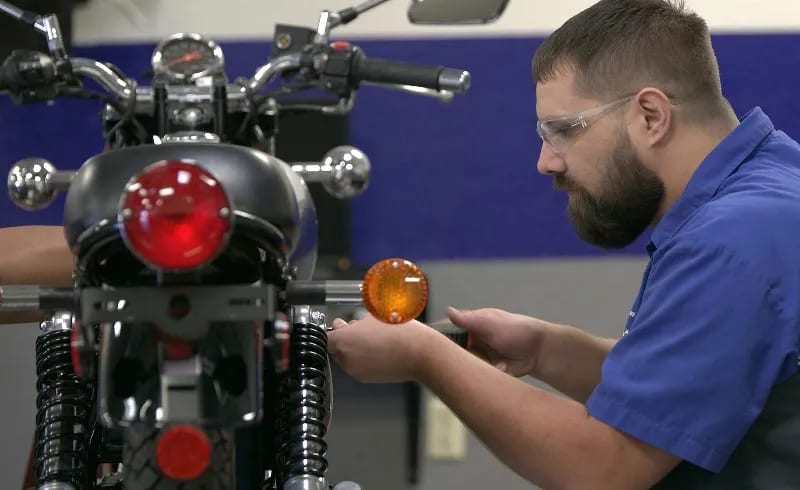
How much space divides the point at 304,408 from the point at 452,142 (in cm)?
A: 169

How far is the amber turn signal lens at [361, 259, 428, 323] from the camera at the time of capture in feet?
2.84

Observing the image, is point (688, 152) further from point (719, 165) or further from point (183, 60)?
point (183, 60)

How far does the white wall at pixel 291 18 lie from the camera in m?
2.62

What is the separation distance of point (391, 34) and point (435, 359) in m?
1.55

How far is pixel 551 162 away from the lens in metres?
1.43

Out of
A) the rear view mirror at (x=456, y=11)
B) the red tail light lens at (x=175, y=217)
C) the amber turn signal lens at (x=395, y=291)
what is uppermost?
the rear view mirror at (x=456, y=11)

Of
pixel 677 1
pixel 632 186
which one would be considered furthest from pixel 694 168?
pixel 677 1

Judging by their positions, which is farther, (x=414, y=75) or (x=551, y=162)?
(x=551, y=162)

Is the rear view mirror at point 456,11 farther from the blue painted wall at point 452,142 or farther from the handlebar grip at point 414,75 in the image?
the blue painted wall at point 452,142

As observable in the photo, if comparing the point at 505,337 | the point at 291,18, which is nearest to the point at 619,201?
the point at 505,337

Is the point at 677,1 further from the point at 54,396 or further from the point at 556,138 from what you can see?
the point at 54,396

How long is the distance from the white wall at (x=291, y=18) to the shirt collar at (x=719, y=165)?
139cm

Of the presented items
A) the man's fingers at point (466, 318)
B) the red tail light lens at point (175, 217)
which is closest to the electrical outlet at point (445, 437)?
the man's fingers at point (466, 318)

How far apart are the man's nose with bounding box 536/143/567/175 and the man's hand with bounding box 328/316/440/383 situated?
36 cm
